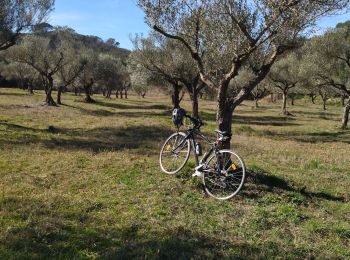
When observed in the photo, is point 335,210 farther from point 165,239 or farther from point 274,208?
point 165,239

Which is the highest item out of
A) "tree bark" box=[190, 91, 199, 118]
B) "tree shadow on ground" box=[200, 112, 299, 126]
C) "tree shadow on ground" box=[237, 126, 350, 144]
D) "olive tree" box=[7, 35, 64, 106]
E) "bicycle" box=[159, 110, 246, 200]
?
"olive tree" box=[7, 35, 64, 106]

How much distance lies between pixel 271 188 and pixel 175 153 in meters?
2.73

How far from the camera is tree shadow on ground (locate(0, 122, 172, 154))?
705 inches

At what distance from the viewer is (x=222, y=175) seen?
9.75m

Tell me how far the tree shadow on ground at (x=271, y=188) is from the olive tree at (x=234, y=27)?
50.4 inches

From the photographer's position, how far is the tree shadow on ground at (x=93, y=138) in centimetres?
1791

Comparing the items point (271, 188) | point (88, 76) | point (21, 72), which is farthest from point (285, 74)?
point (21, 72)

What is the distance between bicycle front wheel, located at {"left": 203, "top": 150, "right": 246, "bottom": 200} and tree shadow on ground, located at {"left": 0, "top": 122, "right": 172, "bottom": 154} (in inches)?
289

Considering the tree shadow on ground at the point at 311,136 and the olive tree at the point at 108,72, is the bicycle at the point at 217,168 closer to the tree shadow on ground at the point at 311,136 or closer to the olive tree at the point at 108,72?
the tree shadow on ground at the point at 311,136

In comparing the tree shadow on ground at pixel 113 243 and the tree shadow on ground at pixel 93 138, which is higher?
the tree shadow on ground at pixel 93 138

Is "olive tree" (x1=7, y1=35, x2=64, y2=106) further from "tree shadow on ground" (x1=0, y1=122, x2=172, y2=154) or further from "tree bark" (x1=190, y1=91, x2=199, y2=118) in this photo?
"tree shadow on ground" (x1=0, y1=122, x2=172, y2=154)

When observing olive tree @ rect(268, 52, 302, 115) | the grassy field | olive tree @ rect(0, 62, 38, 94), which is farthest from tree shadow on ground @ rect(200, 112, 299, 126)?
olive tree @ rect(0, 62, 38, 94)

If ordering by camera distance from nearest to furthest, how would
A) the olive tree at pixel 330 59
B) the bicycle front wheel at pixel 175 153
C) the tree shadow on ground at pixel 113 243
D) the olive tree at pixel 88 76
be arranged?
the tree shadow on ground at pixel 113 243, the bicycle front wheel at pixel 175 153, the olive tree at pixel 330 59, the olive tree at pixel 88 76

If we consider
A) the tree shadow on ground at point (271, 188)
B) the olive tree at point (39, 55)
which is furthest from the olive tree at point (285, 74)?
the tree shadow on ground at point (271, 188)
